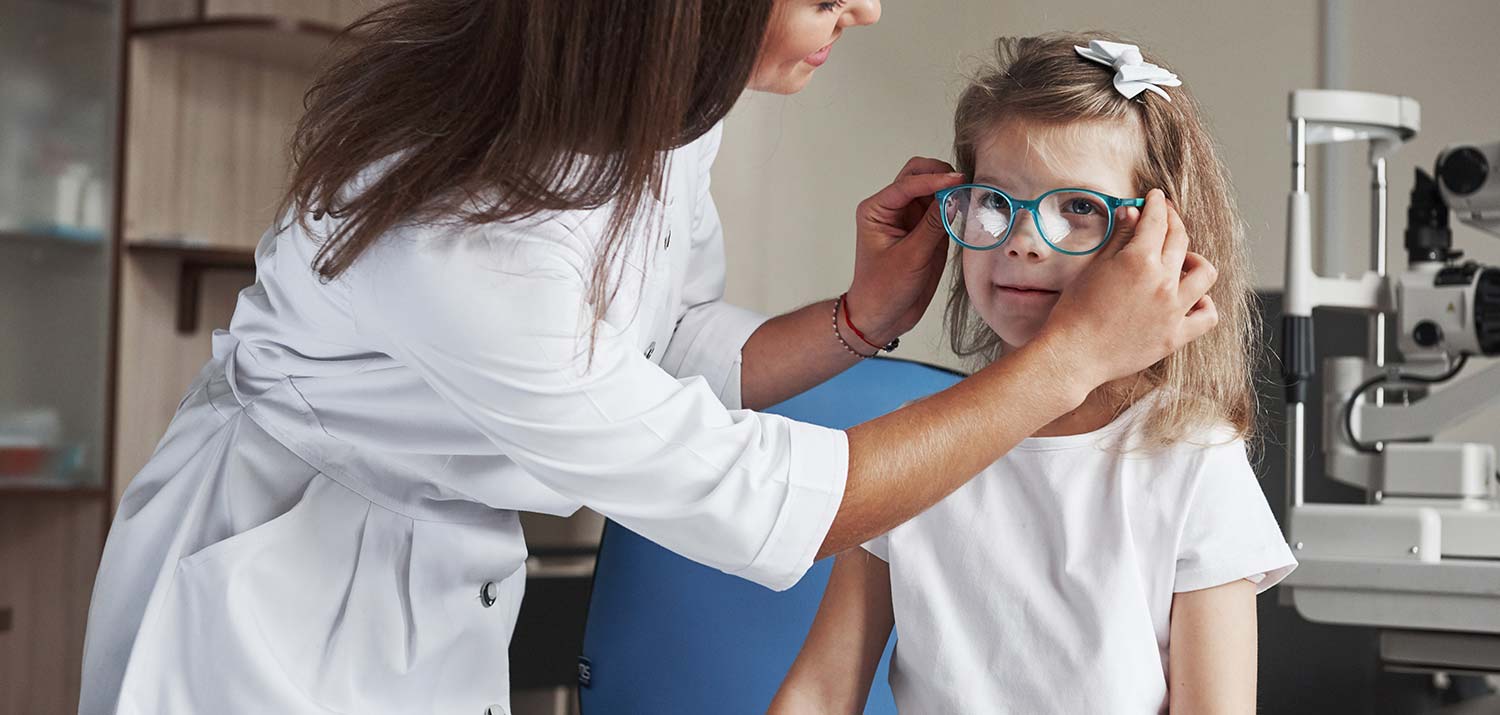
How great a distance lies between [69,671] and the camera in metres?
2.92

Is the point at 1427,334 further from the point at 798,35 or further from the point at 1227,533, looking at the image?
the point at 798,35

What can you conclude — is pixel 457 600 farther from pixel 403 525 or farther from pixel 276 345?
pixel 276 345

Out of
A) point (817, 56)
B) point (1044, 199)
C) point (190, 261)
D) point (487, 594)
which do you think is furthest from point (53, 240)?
point (1044, 199)

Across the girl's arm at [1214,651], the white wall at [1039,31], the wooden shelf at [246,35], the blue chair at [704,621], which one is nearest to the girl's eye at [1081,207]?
the girl's arm at [1214,651]

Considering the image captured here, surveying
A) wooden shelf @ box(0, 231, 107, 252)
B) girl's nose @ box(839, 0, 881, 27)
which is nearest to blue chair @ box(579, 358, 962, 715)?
girl's nose @ box(839, 0, 881, 27)

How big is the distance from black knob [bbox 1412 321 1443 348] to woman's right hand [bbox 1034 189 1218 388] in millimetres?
1048

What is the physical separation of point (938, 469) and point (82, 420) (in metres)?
2.55

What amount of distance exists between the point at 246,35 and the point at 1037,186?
88.7 inches

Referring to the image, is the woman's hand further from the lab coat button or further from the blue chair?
the lab coat button

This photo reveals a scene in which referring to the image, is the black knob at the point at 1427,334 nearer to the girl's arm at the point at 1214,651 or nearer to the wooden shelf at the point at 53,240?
the girl's arm at the point at 1214,651

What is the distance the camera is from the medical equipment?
1651 mm

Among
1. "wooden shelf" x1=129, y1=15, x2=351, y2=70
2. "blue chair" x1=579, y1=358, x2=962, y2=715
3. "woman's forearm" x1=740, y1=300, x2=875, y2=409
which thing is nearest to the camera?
"woman's forearm" x1=740, y1=300, x2=875, y2=409

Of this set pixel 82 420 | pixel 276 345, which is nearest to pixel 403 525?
pixel 276 345

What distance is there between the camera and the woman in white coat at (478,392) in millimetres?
912
